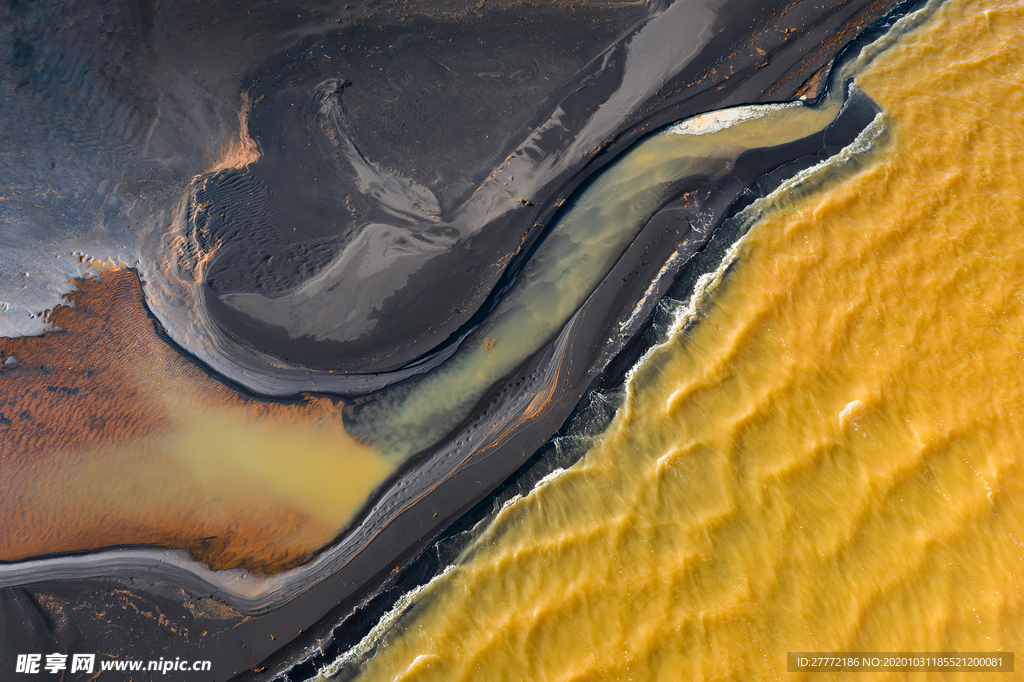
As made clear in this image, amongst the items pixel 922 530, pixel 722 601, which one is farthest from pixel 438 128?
pixel 922 530

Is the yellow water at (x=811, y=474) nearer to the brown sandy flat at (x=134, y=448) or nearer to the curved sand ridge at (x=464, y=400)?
the curved sand ridge at (x=464, y=400)

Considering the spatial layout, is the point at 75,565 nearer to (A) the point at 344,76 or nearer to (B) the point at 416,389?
(B) the point at 416,389

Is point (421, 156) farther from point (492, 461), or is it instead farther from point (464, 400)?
point (492, 461)

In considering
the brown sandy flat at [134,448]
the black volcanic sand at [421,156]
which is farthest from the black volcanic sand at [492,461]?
the brown sandy flat at [134,448]

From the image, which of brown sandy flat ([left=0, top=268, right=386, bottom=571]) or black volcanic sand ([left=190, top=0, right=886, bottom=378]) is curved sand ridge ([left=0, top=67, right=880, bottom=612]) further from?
black volcanic sand ([left=190, top=0, right=886, bottom=378])

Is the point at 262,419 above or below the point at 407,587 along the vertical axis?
above

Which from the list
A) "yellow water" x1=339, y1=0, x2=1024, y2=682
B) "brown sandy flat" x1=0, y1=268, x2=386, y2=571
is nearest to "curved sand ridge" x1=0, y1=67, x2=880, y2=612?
"brown sandy flat" x1=0, y1=268, x2=386, y2=571
